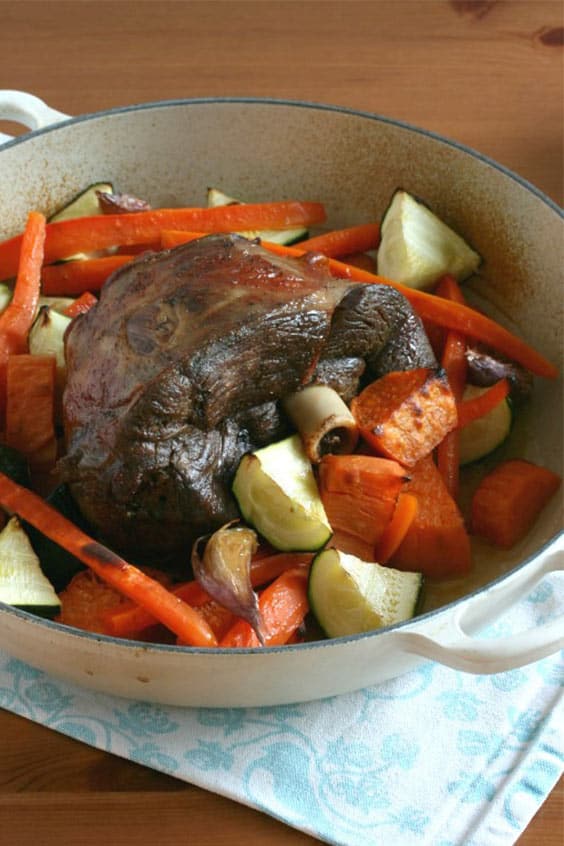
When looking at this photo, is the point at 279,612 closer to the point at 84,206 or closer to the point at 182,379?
the point at 182,379

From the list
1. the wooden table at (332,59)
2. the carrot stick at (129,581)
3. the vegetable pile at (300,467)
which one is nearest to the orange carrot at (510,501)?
the vegetable pile at (300,467)

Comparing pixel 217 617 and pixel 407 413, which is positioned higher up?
pixel 407 413

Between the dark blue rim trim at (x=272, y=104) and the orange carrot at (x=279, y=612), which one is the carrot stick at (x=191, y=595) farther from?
the dark blue rim trim at (x=272, y=104)

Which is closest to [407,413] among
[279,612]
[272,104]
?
[279,612]

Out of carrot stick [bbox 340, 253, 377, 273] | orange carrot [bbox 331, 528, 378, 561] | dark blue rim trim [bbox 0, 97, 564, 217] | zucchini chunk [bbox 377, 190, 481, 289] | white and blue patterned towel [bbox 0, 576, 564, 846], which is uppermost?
dark blue rim trim [bbox 0, 97, 564, 217]

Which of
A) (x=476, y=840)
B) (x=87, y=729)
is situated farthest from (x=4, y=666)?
(x=476, y=840)

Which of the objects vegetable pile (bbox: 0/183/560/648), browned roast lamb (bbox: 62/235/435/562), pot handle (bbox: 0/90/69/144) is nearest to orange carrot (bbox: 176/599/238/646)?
vegetable pile (bbox: 0/183/560/648)

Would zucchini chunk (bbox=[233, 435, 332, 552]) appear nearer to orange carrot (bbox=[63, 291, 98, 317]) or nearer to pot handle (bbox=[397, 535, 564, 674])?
pot handle (bbox=[397, 535, 564, 674])
